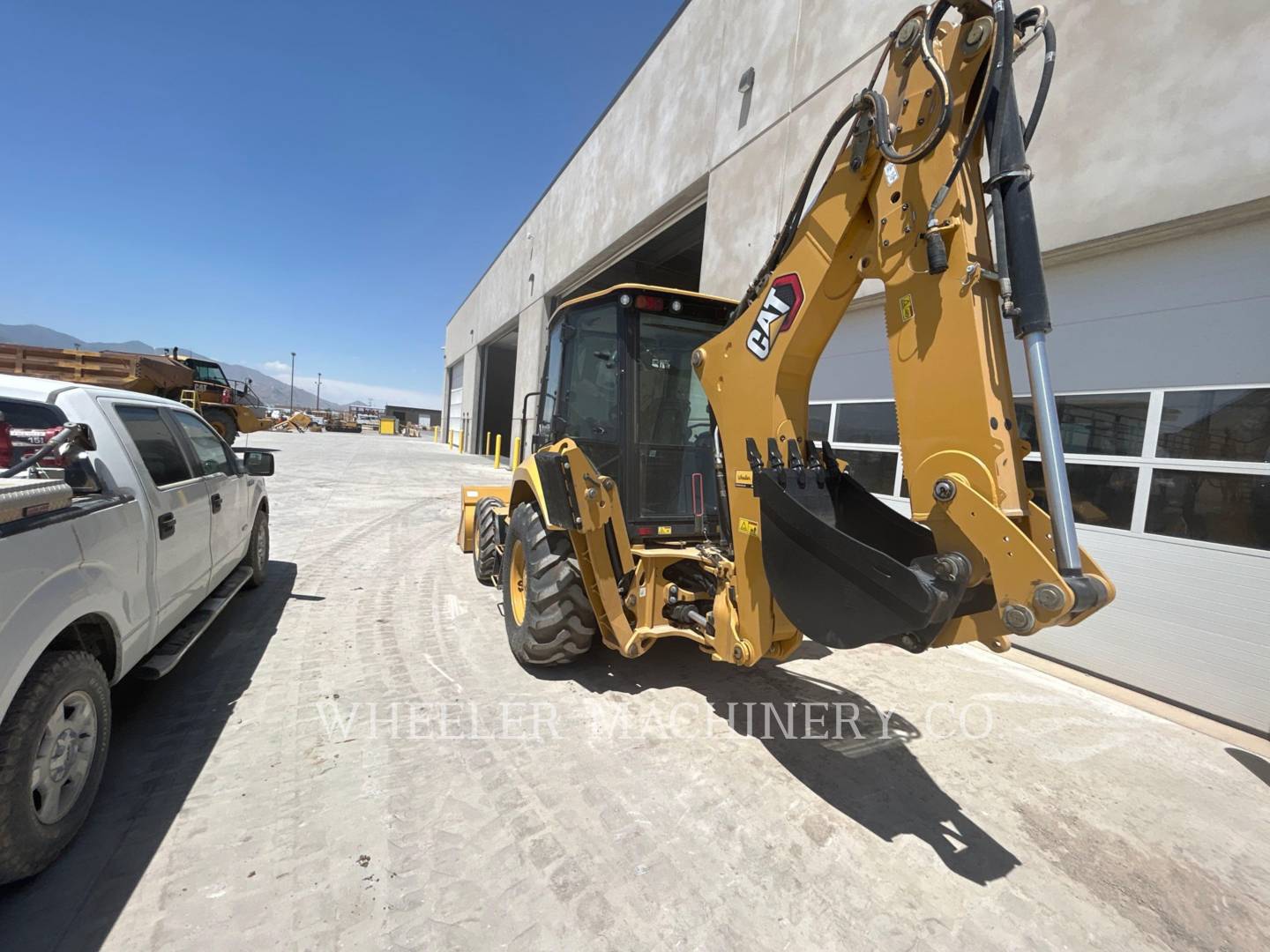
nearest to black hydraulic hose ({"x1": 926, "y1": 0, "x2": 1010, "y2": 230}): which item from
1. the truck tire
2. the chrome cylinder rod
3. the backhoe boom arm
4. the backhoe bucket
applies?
the backhoe boom arm

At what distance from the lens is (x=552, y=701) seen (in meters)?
3.31

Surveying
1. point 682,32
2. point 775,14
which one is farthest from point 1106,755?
point 682,32

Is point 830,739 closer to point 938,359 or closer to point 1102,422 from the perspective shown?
point 938,359

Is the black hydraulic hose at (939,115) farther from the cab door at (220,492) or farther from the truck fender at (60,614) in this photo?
the cab door at (220,492)

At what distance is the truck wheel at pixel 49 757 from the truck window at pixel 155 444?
1.20 meters

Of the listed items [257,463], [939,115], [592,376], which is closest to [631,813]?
[592,376]

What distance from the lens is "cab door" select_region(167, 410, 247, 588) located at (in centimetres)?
367

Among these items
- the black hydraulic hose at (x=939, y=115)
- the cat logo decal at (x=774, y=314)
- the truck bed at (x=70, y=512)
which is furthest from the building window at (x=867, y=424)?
the truck bed at (x=70, y=512)

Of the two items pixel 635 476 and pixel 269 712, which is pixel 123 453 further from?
pixel 635 476

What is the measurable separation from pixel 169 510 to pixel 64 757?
4.33 feet

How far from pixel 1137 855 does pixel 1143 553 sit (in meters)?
2.50

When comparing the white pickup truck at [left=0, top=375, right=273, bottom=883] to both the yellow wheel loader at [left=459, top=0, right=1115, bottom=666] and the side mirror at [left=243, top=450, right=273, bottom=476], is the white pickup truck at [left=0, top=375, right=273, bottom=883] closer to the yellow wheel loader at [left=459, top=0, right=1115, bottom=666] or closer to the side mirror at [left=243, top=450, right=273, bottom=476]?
the side mirror at [left=243, top=450, right=273, bottom=476]

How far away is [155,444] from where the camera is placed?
311 centimetres

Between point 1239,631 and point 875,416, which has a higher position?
point 875,416
